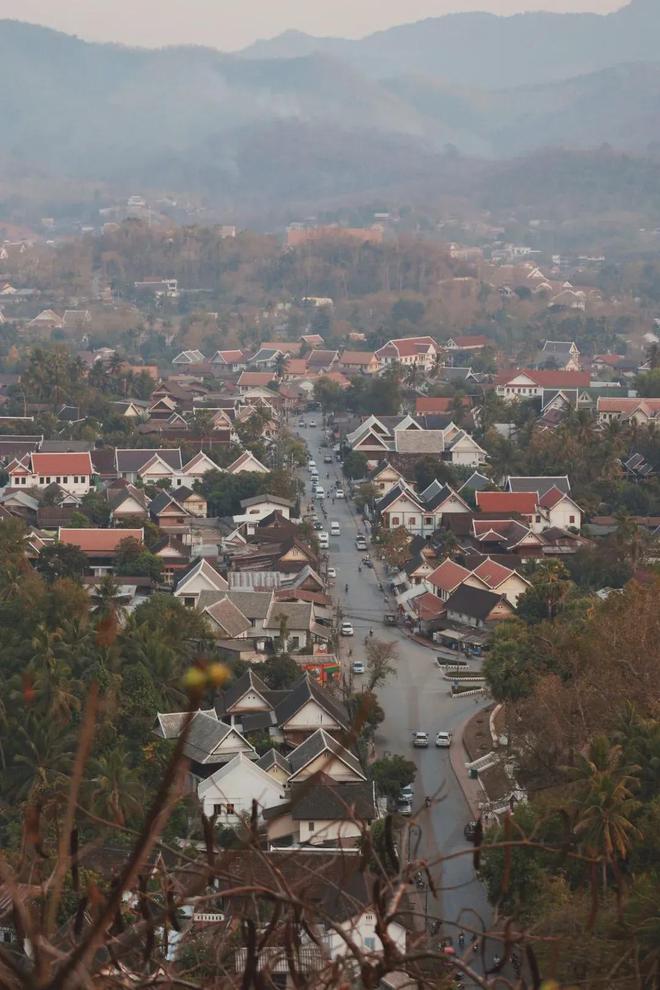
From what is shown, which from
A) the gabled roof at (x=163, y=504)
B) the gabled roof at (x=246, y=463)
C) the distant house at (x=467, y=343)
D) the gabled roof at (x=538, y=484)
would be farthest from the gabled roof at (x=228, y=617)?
the distant house at (x=467, y=343)

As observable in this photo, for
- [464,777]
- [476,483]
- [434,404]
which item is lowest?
[434,404]

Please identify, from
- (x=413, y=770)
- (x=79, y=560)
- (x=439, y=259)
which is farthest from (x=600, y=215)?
(x=413, y=770)

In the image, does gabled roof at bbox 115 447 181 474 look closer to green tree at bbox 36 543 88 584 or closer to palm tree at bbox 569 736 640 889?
green tree at bbox 36 543 88 584

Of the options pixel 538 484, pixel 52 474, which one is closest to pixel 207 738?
pixel 538 484

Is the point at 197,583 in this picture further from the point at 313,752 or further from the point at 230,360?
the point at 230,360

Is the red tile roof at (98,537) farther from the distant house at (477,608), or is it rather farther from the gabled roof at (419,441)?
the gabled roof at (419,441)
